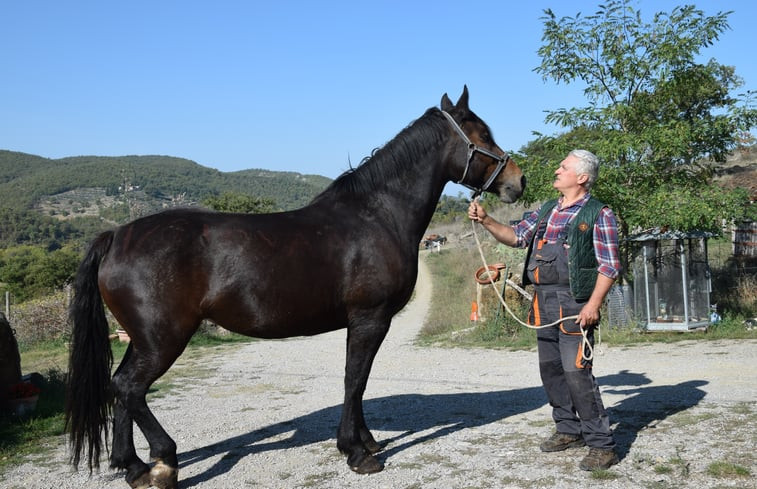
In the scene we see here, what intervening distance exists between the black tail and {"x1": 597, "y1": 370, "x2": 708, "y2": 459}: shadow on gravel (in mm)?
3810

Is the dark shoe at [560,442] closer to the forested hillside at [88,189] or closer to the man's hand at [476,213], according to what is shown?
the man's hand at [476,213]

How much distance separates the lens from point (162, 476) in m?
4.05

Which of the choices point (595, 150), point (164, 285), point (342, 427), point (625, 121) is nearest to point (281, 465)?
point (342, 427)

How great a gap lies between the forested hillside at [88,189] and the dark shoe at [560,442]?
36.6 m

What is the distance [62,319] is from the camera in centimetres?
1509

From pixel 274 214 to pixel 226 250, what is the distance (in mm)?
520

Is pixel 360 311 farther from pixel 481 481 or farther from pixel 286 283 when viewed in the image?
pixel 481 481

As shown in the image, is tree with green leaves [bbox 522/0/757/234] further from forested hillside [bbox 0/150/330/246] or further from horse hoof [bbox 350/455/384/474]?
forested hillside [bbox 0/150/330/246]

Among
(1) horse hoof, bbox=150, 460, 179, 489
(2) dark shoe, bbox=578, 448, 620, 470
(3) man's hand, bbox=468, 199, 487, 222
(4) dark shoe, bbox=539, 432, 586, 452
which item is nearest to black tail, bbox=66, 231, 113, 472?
(1) horse hoof, bbox=150, 460, 179, 489

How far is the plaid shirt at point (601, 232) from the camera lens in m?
4.16

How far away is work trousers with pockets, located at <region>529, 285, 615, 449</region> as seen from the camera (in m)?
4.31

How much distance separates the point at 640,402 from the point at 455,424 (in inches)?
78.9

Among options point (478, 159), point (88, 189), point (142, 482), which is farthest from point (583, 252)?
point (88, 189)

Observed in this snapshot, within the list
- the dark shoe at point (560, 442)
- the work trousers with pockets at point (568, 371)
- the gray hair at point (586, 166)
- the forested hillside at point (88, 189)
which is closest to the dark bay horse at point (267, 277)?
the gray hair at point (586, 166)
